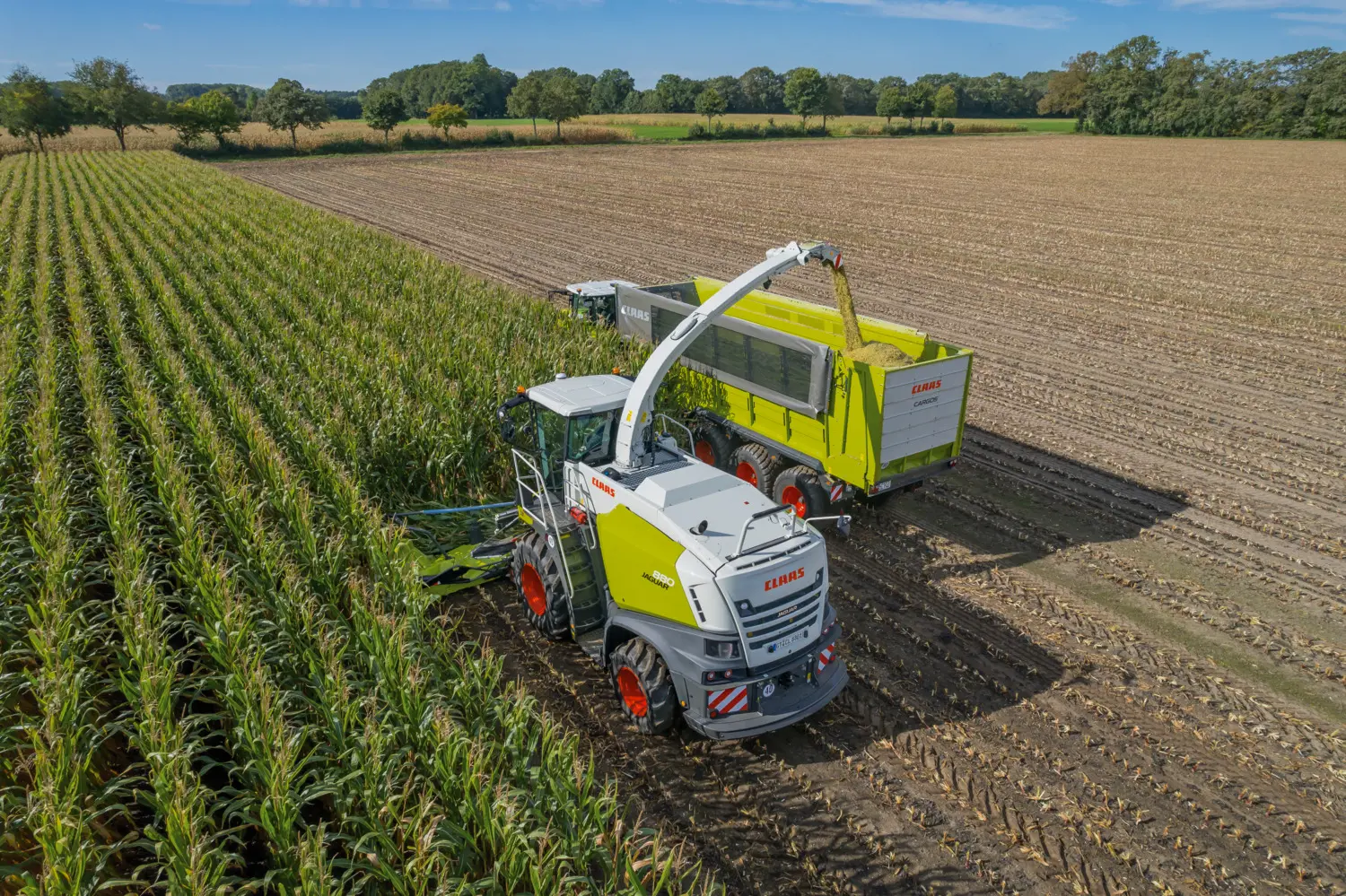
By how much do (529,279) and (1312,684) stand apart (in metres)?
20.9

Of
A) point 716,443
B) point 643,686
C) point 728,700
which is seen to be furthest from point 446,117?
point 728,700

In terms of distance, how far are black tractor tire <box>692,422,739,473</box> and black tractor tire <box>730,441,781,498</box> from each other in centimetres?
29

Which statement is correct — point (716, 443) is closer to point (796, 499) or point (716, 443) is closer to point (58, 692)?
point (796, 499)

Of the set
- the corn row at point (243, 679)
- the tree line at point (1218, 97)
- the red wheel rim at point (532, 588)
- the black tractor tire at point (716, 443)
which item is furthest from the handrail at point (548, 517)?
the tree line at point (1218, 97)

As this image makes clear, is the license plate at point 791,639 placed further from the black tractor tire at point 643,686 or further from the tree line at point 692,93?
the tree line at point 692,93

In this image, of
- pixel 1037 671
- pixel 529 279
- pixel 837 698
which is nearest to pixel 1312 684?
pixel 1037 671

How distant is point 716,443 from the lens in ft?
38.8

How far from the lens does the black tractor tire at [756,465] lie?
35.6 ft

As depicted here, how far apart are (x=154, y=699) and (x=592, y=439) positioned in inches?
163

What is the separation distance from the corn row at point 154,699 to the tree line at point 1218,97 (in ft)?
301

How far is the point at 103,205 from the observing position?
103 ft

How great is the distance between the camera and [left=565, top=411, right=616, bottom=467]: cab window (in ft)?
25.5

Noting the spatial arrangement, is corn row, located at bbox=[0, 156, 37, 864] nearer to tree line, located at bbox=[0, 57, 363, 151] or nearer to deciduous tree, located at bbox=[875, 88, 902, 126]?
tree line, located at bbox=[0, 57, 363, 151]

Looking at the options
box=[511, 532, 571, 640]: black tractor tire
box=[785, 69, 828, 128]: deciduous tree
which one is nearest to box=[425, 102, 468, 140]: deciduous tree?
box=[785, 69, 828, 128]: deciduous tree
